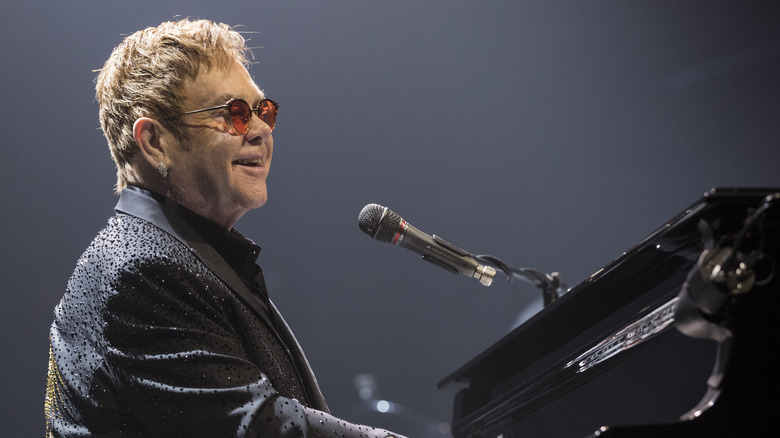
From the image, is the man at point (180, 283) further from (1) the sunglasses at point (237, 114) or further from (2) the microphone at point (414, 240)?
(2) the microphone at point (414, 240)

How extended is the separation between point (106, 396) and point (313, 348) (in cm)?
277

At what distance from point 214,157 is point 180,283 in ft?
1.79

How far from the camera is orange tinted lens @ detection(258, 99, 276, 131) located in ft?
6.17

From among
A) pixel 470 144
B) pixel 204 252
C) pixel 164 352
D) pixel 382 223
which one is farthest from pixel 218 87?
pixel 470 144

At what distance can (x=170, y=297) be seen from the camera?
4.29ft

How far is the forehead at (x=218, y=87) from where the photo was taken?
1.78 m

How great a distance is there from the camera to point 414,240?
1.95 metres

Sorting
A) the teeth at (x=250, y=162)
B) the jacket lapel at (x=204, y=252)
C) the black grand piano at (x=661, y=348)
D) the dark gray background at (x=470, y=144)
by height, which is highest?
the dark gray background at (x=470, y=144)

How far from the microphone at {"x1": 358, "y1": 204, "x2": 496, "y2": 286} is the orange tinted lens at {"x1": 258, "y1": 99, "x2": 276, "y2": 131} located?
40 centimetres

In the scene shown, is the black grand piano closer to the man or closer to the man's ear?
the man

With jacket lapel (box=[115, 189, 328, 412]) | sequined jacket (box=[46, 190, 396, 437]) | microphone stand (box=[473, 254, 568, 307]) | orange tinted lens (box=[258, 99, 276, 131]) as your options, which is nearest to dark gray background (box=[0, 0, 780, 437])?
microphone stand (box=[473, 254, 568, 307])

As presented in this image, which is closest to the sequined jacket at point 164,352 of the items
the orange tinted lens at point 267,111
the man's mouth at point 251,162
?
the man's mouth at point 251,162

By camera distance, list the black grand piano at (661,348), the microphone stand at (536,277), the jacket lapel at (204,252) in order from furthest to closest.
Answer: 1. the microphone stand at (536,277)
2. the jacket lapel at (204,252)
3. the black grand piano at (661,348)

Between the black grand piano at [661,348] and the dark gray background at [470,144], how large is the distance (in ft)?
6.51
